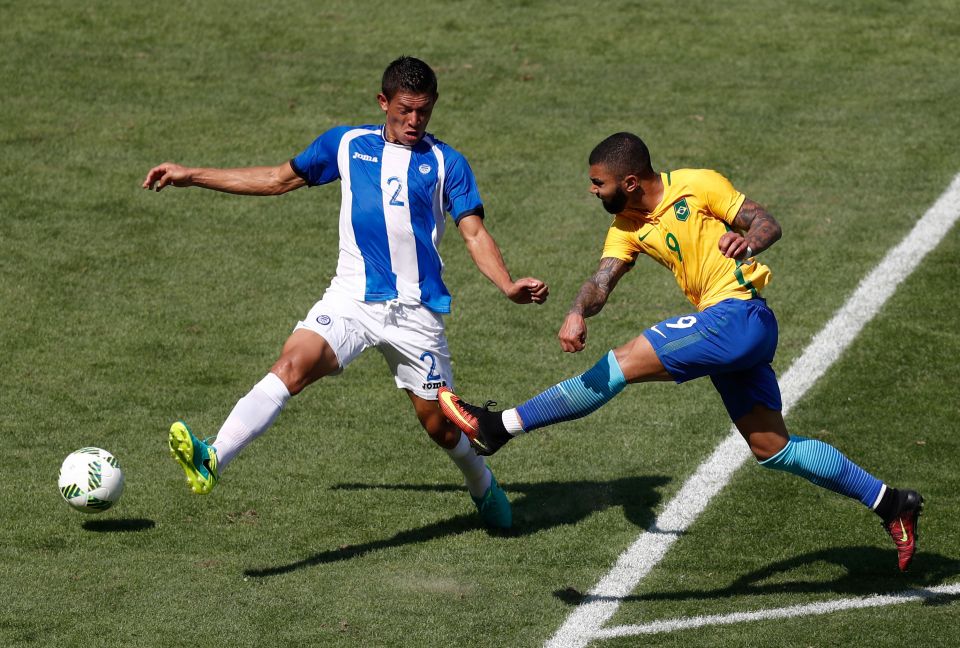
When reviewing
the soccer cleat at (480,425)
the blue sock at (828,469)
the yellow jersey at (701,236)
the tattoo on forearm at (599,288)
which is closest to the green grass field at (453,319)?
the blue sock at (828,469)

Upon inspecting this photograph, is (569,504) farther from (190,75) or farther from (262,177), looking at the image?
(190,75)

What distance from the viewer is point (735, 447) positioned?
9805 mm

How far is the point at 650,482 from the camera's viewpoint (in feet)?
30.8

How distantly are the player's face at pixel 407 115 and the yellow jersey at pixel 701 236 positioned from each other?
4.89 ft

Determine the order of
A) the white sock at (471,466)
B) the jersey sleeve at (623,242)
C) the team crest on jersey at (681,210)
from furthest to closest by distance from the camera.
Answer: the white sock at (471,466), the jersey sleeve at (623,242), the team crest on jersey at (681,210)

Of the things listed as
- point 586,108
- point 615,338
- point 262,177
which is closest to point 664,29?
point 586,108

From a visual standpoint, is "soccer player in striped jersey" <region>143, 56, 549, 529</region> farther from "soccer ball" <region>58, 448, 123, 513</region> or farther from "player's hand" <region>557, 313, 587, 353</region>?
"player's hand" <region>557, 313, 587, 353</region>

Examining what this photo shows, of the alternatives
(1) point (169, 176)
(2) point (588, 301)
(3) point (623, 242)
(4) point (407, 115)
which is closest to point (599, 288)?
(2) point (588, 301)

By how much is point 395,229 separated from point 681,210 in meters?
1.72

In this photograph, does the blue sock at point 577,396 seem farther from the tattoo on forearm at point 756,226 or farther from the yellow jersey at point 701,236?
the tattoo on forearm at point 756,226

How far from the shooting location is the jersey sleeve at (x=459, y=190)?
8.10 meters

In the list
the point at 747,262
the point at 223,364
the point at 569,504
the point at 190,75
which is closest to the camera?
the point at 747,262

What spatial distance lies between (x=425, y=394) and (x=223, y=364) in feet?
10.6

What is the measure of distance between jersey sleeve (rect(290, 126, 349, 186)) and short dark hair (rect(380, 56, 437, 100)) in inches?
19.8
